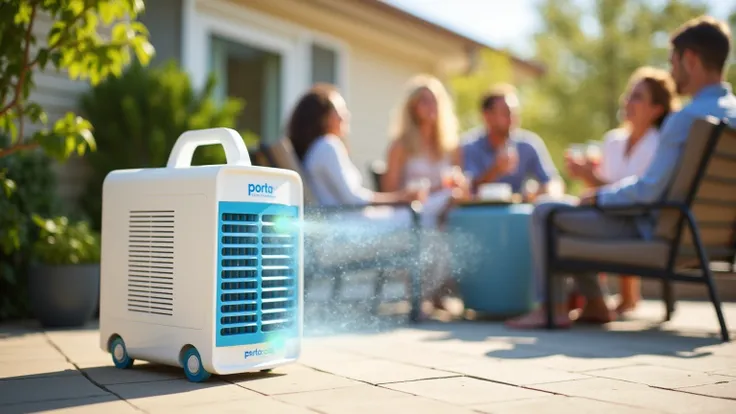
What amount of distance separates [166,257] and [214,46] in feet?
14.1

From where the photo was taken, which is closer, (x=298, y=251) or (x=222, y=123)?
(x=298, y=251)

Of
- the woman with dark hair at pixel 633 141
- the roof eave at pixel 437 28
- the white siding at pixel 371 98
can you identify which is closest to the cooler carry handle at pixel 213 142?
the woman with dark hair at pixel 633 141

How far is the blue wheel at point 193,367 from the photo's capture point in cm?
247

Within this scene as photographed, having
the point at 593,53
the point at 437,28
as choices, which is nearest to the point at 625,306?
the point at 437,28

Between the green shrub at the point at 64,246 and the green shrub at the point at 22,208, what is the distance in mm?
135

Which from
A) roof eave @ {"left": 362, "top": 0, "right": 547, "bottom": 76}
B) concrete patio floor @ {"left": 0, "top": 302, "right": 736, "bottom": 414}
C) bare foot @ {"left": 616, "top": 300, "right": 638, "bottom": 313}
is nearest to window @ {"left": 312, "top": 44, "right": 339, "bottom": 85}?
roof eave @ {"left": 362, "top": 0, "right": 547, "bottom": 76}

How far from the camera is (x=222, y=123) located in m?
5.29

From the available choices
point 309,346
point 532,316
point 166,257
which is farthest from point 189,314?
point 532,316

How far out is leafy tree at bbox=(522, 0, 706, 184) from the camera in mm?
23422

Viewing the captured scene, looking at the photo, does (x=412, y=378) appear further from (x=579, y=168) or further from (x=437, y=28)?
(x=437, y=28)

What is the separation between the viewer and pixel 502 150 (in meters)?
5.68

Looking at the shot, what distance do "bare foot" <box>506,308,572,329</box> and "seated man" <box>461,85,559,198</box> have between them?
A: 146cm

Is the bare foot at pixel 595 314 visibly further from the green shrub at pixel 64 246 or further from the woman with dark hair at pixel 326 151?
the green shrub at pixel 64 246

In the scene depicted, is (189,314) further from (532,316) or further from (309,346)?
(532,316)
